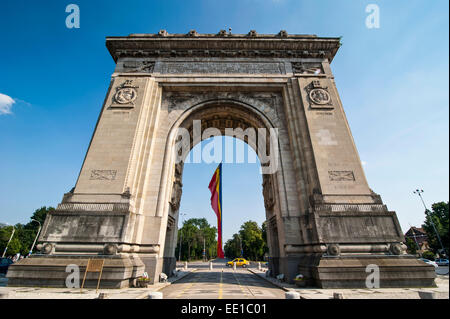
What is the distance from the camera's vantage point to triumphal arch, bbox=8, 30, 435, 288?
31.7 feet

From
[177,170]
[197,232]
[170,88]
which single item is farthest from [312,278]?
[197,232]

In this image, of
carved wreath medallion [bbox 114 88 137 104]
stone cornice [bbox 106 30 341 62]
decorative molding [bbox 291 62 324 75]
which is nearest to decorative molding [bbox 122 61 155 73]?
stone cornice [bbox 106 30 341 62]

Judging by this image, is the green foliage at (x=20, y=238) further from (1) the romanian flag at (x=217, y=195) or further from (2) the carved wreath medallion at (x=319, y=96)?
(2) the carved wreath medallion at (x=319, y=96)

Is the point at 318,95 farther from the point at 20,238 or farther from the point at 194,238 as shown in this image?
the point at 20,238

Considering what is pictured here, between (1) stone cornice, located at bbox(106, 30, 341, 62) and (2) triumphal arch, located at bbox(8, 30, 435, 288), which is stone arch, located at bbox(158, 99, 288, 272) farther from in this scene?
(1) stone cornice, located at bbox(106, 30, 341, 62)

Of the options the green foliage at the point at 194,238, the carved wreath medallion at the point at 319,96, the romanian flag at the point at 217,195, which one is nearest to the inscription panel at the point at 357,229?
the romanian flag at the point at 217,195

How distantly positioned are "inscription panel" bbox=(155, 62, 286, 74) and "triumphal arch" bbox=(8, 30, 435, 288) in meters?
0.09

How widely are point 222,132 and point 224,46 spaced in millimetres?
7522

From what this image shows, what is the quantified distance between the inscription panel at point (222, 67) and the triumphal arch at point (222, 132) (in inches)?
3.4

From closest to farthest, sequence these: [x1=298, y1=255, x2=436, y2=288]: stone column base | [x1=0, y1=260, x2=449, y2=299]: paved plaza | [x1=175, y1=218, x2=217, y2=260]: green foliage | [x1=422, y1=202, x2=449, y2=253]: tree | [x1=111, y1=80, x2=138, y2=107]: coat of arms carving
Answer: [x1=0, y1=260, x2=449, y2=299]: paved plaza, [x1=298, y1=255, x2=436, y2=288]: stone column base, [x1=111, y1=80, x2=138, y2=107]: coat of arms carving, [x1=422, y1=202, x2=449, y2=253]: tree, [x1=175, y1=218, x2=217, y2=260]: green foliage

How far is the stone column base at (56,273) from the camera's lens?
889cm

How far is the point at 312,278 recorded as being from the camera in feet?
31.8
